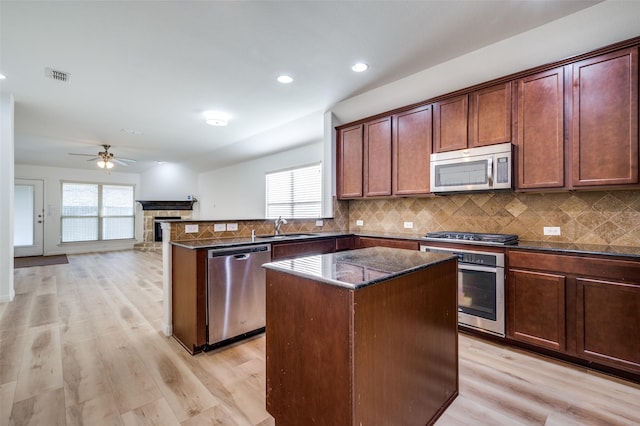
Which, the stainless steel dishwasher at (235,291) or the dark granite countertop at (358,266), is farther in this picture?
the stainless steel dishwasher at (235,291)

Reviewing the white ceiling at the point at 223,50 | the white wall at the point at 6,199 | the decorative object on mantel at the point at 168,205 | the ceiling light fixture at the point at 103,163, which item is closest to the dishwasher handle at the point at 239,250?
the white ceiling at the point at 223,50

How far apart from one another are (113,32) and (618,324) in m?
4.38

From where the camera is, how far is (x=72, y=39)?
8.09 ft

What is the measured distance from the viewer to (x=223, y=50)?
8.80 ft

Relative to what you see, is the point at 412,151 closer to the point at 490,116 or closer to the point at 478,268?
the point at 490,116

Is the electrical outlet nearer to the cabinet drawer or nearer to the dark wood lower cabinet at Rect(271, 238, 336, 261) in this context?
the cabinet drawer

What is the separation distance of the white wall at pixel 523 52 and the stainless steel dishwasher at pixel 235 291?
94.0 inches

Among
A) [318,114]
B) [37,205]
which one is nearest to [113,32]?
[318,114]

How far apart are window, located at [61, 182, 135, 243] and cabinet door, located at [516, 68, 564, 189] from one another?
1062 centimetres

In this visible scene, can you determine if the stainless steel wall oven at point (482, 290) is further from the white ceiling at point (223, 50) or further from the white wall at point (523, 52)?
the white ceiling at point (223, 50)

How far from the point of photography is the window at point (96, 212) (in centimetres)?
856

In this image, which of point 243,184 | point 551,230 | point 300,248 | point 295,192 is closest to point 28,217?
point 243,184

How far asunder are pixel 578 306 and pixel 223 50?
141 inches

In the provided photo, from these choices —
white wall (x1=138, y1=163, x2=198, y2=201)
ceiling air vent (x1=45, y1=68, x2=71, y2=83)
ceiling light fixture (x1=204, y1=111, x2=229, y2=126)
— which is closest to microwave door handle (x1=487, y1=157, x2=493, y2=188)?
ceiling light fixture (x1=204, y1=111, x2=229, y2=126)
